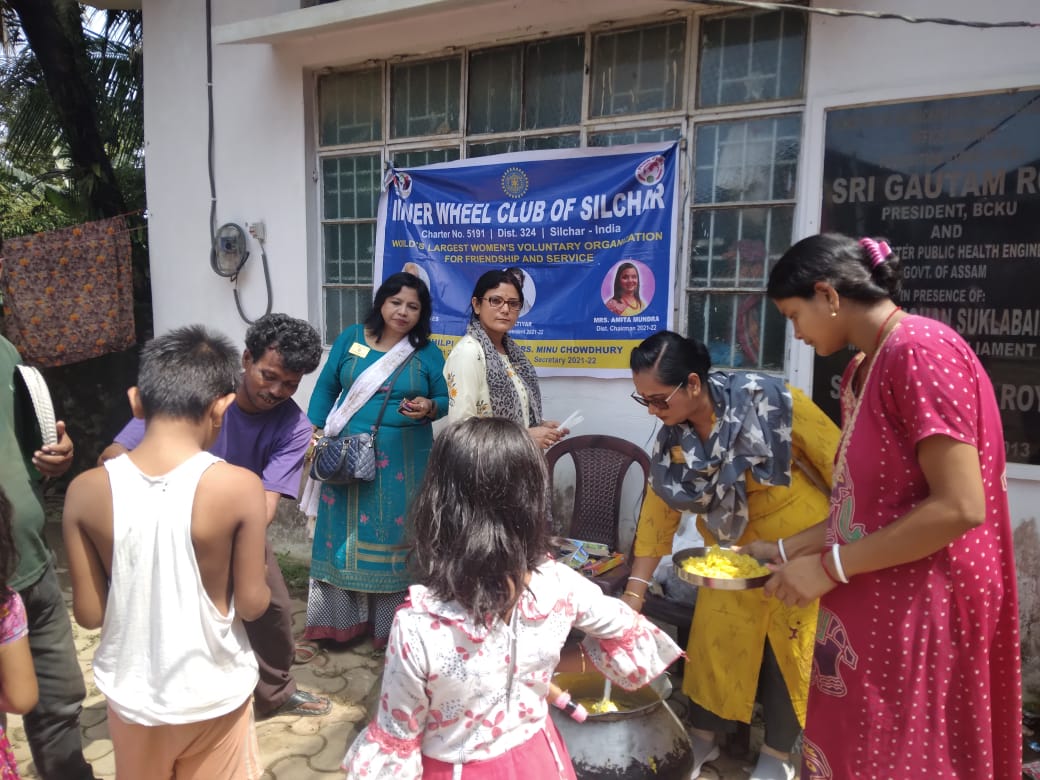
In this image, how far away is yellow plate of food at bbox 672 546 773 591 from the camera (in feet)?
6.41

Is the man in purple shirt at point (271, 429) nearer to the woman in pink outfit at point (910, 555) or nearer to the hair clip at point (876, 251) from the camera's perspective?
the woman in pink outfit at point (910, 555)

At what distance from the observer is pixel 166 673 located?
162 cm

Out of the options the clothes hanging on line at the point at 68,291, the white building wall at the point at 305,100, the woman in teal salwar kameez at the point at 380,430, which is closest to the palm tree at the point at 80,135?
the clothes hanging on line at the point at 68,291

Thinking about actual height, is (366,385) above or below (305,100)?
below

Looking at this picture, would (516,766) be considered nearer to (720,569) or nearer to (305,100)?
(720,569)

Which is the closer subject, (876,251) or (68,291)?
(876,251)

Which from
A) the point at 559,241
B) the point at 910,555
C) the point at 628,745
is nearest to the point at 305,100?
the point at 559,241

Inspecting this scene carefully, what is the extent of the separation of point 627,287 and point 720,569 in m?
1.90

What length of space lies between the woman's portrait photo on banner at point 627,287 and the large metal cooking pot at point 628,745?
202 centimetres

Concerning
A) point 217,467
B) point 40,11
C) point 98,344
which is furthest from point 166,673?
point 40,11

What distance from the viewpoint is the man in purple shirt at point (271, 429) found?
7.76 ft

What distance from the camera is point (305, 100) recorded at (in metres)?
4.57

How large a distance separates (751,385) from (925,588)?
90 cm

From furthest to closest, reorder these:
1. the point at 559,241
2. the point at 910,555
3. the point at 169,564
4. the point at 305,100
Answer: the point at 305,100, the point at 559,241, the point at 169,564, the point at 910,555
